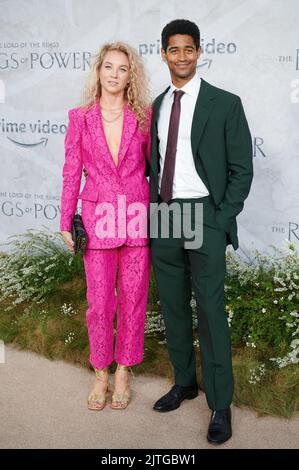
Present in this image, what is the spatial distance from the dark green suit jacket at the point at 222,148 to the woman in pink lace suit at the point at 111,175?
0.35m

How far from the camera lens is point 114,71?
2670 mm

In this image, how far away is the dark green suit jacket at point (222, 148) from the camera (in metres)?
2.51

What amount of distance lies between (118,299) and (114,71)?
43.3 inches

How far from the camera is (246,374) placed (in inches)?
122

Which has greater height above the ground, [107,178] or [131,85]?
[131,85]

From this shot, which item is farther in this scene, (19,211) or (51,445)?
(19,211)

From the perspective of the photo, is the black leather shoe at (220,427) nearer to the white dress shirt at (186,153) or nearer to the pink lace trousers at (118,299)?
the pink lace trousers at (118,299)

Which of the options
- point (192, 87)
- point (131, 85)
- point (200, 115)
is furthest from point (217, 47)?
point (200, 115)

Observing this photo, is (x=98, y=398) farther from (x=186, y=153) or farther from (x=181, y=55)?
(x=181, y=55)

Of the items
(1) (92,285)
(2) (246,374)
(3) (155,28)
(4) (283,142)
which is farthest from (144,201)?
(3) (155,28)

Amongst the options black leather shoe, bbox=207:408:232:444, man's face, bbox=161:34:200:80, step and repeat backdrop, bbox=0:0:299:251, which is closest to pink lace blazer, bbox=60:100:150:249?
man's face, bbox=161:34:200:80

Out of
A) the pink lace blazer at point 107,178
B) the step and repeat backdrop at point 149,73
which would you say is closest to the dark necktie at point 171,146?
the pink lace blazer at point 107,178

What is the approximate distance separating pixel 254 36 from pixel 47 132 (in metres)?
1.80
